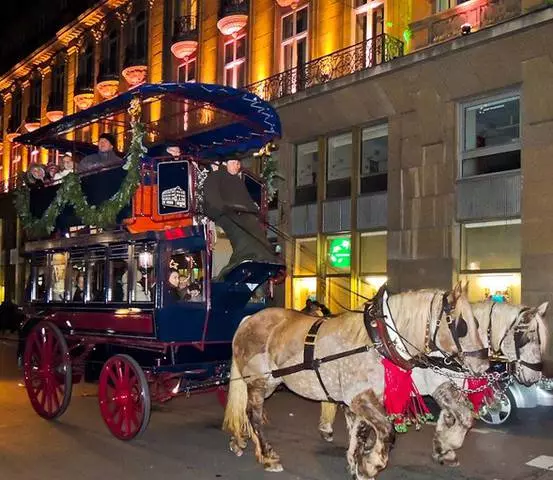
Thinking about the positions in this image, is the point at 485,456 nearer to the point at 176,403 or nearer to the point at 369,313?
the point at 369,313

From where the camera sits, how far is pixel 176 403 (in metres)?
10.9

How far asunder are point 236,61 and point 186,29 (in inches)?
123

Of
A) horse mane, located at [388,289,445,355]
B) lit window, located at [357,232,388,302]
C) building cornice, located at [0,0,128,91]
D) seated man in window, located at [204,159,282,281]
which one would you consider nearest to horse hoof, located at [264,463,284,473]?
horse mane, located at [388,289,445,355]

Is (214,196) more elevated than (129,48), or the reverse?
(129,48)

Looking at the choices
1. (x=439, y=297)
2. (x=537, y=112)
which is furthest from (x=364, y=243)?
(x=439, y=297)

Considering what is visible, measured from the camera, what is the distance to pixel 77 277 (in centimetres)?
985

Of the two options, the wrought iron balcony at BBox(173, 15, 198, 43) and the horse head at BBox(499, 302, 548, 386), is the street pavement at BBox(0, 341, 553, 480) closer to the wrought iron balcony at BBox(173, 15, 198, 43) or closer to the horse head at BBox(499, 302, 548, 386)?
→ the horse head at BBox(499, 302, 548, 386)

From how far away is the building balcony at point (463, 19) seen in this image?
47.0ft

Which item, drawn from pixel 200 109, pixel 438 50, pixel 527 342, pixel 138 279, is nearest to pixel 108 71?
pixel 438 50

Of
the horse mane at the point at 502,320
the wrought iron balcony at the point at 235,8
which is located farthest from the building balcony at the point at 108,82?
the horse mane at the point at 502,320

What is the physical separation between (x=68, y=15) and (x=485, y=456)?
30856 mm

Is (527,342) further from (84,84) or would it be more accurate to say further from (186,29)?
(84,84)

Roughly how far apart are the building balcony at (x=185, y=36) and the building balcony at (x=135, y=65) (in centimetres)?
273

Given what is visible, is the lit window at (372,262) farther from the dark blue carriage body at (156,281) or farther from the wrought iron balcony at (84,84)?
the wrought iron balcony at (84,84)
